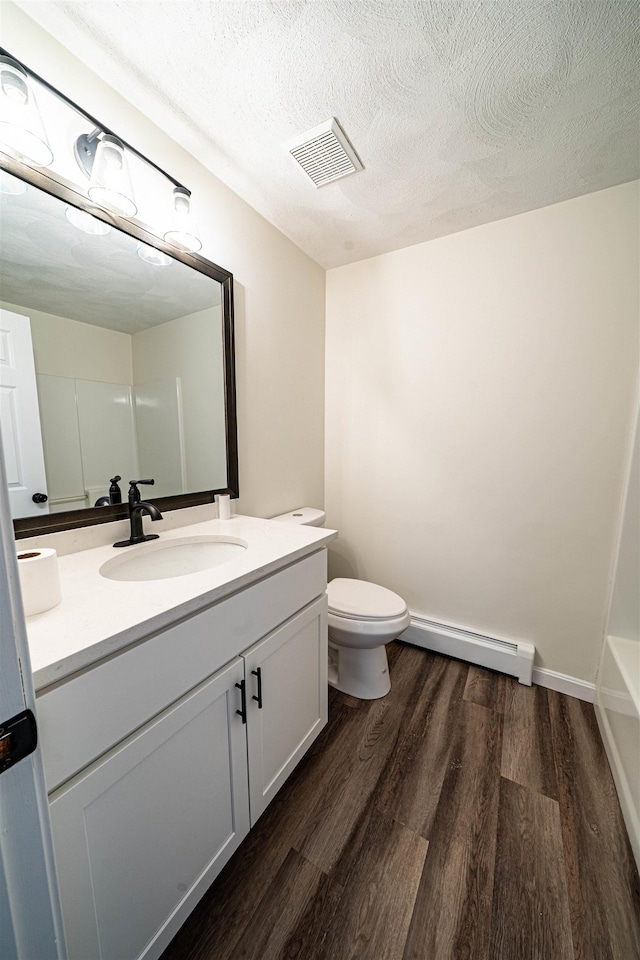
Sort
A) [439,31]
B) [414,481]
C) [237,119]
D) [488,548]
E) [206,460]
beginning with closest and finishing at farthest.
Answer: [439,31] < [237,119] < [206,460] < [488,548] < [414,481]

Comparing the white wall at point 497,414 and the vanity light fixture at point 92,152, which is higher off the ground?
the vanity light fixture at point 92,152

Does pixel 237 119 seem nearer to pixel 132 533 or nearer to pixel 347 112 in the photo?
pixel 347 112

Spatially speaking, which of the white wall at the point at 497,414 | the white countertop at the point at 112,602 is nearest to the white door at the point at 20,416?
the white countertop at the point at 112,602

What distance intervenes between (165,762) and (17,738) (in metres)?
0.50

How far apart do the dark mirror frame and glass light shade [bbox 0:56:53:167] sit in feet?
0.11

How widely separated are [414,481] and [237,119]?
1.67 m

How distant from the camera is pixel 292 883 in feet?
3.03

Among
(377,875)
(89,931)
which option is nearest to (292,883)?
(377,875)

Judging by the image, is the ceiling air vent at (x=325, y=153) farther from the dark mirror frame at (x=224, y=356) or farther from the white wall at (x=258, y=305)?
the dark mirror frame at (x=224, y=356)

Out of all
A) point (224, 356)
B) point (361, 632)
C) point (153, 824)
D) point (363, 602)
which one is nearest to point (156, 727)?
point (153, 824)

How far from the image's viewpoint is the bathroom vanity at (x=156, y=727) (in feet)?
1.86

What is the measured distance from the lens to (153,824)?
704mm

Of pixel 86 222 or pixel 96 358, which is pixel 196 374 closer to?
pixel 96 358

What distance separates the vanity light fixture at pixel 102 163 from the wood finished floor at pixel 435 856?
6.49 ft
